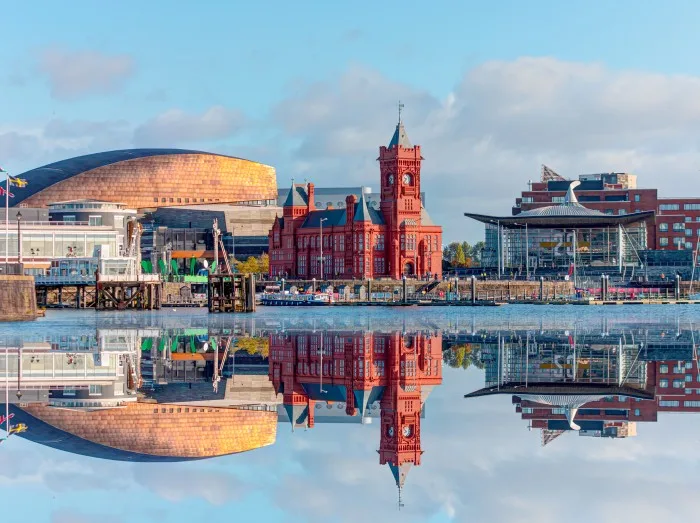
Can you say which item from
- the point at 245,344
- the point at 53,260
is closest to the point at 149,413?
the point at 245,344

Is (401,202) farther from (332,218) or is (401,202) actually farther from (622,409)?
(622,409)

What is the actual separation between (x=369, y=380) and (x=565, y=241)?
5512 inches

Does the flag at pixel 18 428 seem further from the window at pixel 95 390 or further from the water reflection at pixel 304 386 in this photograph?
the window at pixel 95 390

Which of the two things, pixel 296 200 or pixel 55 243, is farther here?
pixel 296 200

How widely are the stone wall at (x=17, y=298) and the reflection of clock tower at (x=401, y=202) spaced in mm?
75599

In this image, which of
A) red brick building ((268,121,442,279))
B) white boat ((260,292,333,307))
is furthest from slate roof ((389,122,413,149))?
white boat ((260,292,333,307))

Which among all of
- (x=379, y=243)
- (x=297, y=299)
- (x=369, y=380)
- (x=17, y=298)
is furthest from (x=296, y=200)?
(x=369, y=380)

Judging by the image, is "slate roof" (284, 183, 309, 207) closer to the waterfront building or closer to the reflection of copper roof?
the waterfront building

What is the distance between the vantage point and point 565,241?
17338cm

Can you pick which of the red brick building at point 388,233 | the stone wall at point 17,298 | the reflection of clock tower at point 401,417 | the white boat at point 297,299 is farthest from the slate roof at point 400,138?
the reflection of clock tower at point 401,417

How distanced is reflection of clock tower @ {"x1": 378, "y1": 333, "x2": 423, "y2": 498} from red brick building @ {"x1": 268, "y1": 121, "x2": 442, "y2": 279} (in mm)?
113378

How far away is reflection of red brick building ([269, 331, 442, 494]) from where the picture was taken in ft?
81.4

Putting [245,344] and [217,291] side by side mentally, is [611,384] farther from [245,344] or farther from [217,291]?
[217,291]

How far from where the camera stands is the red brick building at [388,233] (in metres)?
160
